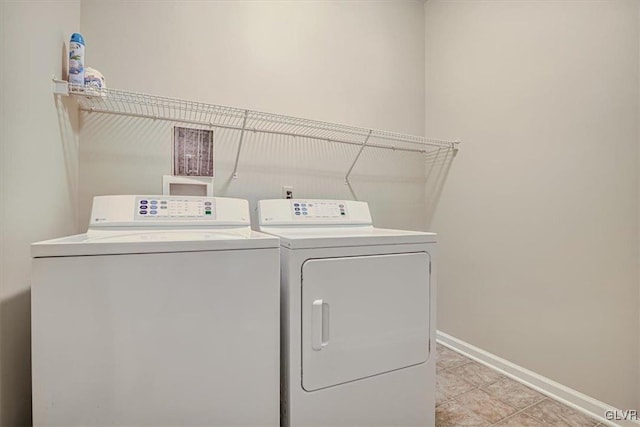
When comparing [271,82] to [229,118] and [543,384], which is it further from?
[543,384]

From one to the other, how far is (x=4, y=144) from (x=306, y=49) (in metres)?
1.70

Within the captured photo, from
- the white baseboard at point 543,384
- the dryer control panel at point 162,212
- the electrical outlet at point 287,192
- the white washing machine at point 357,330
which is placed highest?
the electrical outlet at point 287,192

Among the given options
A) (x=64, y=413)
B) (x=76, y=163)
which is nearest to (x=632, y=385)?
(x=64, y=413)

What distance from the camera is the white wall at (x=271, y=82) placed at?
5.24 feet

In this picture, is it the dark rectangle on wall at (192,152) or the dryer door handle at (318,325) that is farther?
the dark rectangle on wall at (192,152)

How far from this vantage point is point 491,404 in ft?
5.23

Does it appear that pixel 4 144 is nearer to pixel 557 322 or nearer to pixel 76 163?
pixel 76 163

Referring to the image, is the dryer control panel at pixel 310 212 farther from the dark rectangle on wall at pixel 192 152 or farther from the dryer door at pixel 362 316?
the dryer door at pixel 362 316

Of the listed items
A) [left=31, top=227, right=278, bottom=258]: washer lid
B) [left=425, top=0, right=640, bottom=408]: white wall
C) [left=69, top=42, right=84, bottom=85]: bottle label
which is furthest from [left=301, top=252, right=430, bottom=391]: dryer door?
[left=69, top=42, right=84, bottom=85]: bottle label

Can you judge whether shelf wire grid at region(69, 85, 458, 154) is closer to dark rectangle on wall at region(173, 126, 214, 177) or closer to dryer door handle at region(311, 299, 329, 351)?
dark rectangle on wall at region(173, 126, 214, 177)

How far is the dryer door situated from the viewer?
111 cm

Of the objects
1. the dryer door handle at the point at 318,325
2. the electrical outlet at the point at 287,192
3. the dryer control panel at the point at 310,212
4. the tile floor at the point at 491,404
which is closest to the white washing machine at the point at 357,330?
the dryer door handle at the point at 318,325

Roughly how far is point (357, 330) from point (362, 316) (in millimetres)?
56

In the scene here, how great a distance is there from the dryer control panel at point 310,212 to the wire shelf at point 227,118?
0.38 m
